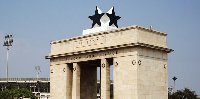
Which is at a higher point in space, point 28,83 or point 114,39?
point 114,39

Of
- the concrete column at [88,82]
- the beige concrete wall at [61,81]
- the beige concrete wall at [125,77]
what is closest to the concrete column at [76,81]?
the beige concrete wall at [61,81]

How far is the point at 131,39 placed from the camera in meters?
33.5

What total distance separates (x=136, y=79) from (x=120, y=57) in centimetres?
291

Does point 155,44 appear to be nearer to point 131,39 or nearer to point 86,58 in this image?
point 131,39

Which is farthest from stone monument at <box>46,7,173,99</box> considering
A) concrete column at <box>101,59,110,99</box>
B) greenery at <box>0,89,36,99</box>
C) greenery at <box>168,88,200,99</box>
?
greenery at <box>168,88,200,99</box>

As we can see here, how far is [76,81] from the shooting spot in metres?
37.7

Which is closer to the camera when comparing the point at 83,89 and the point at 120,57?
the point at 120,57

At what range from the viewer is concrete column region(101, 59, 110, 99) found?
34.8 m

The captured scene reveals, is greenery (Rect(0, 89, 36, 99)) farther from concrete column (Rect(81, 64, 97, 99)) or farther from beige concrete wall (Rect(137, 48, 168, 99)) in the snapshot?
beige concrete wall (Rect(137, 48, 168, 99))

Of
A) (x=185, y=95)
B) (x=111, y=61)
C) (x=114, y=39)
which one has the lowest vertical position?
(x=185, y=95)

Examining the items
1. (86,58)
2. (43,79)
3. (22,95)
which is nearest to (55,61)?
(86,58)

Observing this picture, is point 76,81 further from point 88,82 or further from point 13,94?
point 13,94

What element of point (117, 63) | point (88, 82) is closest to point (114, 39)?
point (117, 63)

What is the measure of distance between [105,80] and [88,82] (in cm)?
610
